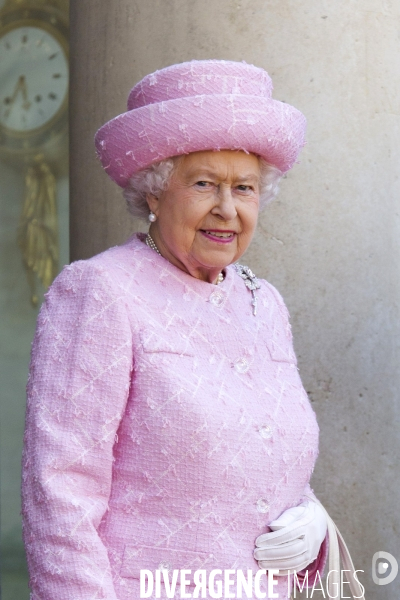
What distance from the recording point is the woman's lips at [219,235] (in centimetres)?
266

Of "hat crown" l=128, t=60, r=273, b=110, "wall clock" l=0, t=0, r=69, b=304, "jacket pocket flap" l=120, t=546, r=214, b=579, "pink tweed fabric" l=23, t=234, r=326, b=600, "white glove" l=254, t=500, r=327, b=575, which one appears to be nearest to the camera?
"pink tweed fabric" l=23, t=234, r=326, b=600

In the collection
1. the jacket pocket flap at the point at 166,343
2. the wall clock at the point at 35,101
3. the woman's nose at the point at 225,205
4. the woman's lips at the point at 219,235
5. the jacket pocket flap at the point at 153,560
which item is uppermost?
the wall clock at the point at 35,101

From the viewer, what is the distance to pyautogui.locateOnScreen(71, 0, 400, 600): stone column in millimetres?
3506

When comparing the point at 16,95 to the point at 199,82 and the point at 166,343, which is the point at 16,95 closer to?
the point at 199,82

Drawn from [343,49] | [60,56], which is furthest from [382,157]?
[60,56]

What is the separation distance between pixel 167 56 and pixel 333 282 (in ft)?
3.46

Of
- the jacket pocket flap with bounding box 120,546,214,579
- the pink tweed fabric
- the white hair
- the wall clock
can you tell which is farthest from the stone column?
the wall clock

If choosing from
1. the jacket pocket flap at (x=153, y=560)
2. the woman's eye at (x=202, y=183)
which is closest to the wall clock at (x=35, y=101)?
the woman's eye at (x=202, y=183)

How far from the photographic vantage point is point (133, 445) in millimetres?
2396

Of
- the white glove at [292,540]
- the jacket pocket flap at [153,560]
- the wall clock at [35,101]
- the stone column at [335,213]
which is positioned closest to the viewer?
the jacket pocket flap at [153,560]

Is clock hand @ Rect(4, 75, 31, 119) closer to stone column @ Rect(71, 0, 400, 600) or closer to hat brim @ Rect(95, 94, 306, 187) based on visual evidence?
stone column @ Rect(71, 0, 400, 600)

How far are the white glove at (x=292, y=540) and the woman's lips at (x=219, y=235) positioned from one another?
77 cm

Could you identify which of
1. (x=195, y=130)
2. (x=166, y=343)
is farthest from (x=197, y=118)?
(x=166, y=343)

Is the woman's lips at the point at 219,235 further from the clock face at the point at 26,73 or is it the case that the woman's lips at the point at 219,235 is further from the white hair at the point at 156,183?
the clock face at the point at 26,73
